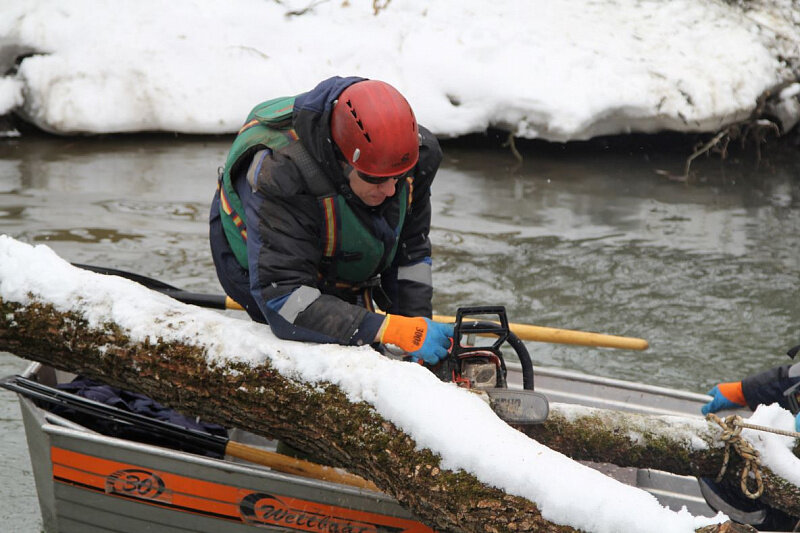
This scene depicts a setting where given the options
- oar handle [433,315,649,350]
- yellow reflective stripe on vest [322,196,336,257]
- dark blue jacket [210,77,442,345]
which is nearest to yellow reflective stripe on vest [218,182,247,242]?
dark blue jacket [210,77,442,345]

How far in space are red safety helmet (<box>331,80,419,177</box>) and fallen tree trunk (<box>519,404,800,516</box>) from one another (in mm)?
1162

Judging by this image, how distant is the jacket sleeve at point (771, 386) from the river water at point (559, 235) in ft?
6.18

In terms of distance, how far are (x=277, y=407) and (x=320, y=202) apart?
2.66ft

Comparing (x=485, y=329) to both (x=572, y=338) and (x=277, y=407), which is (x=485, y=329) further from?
(x=572, y=338)

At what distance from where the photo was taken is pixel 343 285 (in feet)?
12.7

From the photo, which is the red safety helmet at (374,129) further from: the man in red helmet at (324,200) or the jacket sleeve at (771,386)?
the jacket sleeve at (771,386)

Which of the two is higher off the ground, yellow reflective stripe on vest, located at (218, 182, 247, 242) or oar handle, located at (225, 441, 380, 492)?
yellow reflective stripe on vest, located at (218, 182, 247, 242)

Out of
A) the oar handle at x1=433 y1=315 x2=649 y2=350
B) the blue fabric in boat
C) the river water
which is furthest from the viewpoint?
the river water

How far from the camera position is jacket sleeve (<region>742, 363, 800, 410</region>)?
12.7ft

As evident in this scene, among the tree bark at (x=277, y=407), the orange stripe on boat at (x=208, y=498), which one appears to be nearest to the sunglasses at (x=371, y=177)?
the tree bark at (x=277, y=407)

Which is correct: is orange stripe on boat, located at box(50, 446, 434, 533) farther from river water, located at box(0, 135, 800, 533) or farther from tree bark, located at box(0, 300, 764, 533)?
river water, located at box(0, 135, 800, 533)

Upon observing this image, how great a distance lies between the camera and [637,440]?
3377 millimetres

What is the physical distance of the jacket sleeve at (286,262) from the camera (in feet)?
10.7

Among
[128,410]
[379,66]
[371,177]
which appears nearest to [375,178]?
[371,177]
